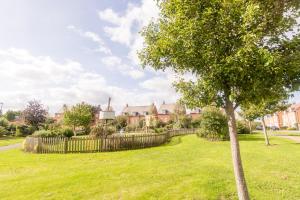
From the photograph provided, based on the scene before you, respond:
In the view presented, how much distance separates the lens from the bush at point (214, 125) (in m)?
27.7

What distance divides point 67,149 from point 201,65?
55.7 feet

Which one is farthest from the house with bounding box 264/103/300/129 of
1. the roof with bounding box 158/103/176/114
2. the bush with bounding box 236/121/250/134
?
the roof with bounding box 158/103/176/114

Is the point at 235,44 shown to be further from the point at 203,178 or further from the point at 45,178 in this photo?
the point at 45,178

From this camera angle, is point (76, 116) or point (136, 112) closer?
point (76, 116)

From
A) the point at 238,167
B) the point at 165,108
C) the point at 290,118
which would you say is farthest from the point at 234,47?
the point at 290,118

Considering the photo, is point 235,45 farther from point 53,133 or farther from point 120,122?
point 120,122

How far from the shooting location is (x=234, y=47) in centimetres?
580

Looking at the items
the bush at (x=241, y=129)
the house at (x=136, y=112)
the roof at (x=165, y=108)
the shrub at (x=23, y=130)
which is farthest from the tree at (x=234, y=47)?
the roof at (x=165, y=108)

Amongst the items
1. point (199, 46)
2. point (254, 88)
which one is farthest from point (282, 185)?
point (199, 46)

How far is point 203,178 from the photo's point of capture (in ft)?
31.9

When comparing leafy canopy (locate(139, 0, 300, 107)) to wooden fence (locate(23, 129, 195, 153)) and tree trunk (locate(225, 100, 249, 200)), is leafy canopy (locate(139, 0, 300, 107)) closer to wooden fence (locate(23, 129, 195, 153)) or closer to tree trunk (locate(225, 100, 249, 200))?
tree trunk (locate(225, 100, 249, 200))

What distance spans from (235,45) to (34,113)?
183 ft

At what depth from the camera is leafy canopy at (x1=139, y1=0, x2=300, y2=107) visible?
524cm

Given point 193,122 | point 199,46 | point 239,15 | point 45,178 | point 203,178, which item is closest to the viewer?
point 239,15
